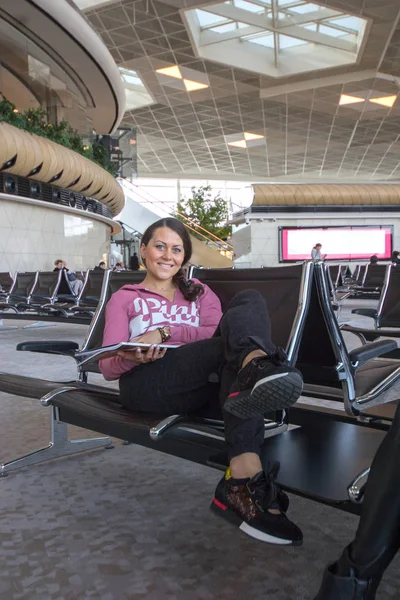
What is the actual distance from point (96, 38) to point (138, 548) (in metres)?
16.0

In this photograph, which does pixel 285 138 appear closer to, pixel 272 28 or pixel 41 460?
pixel 272 28

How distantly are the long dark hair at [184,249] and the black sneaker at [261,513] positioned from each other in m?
0.99

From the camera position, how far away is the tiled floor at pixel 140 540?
5.42 ft

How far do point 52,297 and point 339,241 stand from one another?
15.3 metres

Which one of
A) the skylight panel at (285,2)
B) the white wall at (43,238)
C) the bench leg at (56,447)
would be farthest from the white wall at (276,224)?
the bench leg at (56,447)

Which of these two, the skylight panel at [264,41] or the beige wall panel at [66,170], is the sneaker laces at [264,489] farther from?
the skylight panel at [264,41]

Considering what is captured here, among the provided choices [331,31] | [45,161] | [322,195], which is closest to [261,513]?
[45,161]

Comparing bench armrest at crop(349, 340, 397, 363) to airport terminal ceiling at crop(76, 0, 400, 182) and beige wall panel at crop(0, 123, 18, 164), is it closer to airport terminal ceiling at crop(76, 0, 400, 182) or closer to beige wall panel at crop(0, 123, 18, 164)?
beige wall panel at crop(0, 123, 18, 164)

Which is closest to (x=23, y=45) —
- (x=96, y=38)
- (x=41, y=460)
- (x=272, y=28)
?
(x=96, y=38)

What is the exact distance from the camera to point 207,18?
2061 centimetres

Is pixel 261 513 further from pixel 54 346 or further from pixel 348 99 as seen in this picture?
pixel 348 99

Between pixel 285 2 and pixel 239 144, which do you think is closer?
pixel 285 2

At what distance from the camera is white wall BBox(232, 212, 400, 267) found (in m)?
21.2

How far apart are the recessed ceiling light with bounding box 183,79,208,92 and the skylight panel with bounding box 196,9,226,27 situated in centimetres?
373
